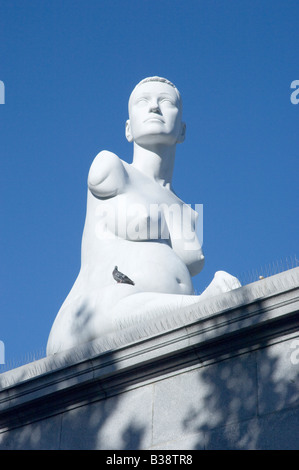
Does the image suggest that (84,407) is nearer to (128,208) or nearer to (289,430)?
(289,430)

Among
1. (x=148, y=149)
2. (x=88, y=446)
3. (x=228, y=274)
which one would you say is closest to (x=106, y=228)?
(x=148, y=149)

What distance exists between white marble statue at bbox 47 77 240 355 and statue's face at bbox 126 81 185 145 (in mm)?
14

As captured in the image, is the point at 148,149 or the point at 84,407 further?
the point at 148,149

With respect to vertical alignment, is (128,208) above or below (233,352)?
above

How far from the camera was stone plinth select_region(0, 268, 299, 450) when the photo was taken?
321 inches

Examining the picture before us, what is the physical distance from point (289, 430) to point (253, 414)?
0.42 metres

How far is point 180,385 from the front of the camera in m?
8.73

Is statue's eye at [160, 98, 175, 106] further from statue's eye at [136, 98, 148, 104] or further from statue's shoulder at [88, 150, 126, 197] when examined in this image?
statue's shoulder at [88, 150, 126, 197]

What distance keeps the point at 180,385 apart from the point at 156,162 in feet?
15.4

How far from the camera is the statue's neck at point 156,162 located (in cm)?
1273

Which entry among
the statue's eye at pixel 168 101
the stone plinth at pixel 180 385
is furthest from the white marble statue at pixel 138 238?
the stone plinth at pixel 180 385
